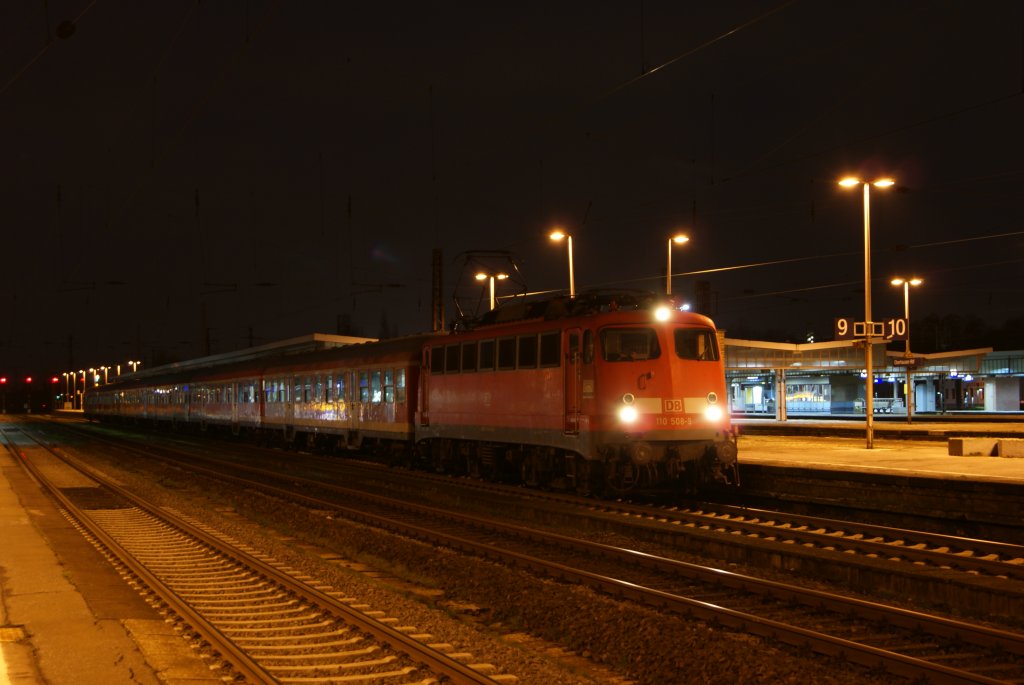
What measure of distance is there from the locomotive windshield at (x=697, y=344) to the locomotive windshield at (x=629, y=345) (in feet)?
1.67

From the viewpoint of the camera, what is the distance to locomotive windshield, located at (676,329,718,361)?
1772cm

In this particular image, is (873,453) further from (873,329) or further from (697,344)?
(697,344)

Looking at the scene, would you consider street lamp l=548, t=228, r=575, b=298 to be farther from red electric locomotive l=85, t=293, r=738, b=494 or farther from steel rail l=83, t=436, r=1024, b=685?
steel rail l=83, t=436, r=1024, b=685

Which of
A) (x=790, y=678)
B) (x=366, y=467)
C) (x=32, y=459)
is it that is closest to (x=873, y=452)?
(x=366, y=467)

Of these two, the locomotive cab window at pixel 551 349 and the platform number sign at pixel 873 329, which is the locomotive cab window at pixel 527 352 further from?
the platform number sign at pixel 873 329

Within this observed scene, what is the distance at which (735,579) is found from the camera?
34.4 feet

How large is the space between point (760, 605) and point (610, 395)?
24.6 feet

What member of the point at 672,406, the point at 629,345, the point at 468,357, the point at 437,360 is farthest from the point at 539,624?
the point at 437,360

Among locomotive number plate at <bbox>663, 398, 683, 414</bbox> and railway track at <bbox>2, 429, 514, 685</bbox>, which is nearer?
railway track at <bbox>2, 429, 514, 685</bbox>

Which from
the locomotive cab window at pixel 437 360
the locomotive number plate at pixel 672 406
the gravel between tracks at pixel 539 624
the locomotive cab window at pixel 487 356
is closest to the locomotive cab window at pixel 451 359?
the locomotive cab window at pixel 437 360

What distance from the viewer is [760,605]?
975cm

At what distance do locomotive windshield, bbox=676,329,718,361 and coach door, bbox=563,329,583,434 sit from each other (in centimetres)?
179

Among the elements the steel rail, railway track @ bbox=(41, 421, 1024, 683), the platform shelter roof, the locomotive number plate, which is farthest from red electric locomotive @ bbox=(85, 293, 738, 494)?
the platform shelter roof

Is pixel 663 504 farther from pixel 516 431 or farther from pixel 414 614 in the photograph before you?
pixel 414 614
